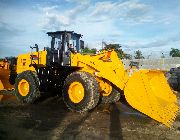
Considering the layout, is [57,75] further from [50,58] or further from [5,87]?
[5,87]

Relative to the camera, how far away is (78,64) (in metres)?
10.3

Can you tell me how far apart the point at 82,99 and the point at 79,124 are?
5.53 ft

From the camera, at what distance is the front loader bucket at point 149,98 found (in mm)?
7691

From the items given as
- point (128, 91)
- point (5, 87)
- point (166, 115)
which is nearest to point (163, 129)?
point (166, 115)

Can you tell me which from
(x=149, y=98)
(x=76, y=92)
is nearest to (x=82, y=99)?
(x=76, y=92)

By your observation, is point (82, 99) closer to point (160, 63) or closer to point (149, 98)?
point (149, 98)

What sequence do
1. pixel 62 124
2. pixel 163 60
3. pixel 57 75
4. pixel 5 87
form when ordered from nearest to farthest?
pixel 62 124
pixel 57 75
pixel 5 87
pixel 163 60

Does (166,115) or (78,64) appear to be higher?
(78,64)

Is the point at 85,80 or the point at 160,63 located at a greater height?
the point at 160,63

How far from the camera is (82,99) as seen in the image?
920 centimetres

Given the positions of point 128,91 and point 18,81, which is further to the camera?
point 18,81

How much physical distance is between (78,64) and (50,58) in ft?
4.56

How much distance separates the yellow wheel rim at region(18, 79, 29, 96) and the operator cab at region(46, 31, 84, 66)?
4.11 feet

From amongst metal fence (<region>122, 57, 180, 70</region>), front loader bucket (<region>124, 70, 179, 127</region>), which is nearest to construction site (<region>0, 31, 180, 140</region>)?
front loader bucket (<region>124, 70, 179, 127</region>)
